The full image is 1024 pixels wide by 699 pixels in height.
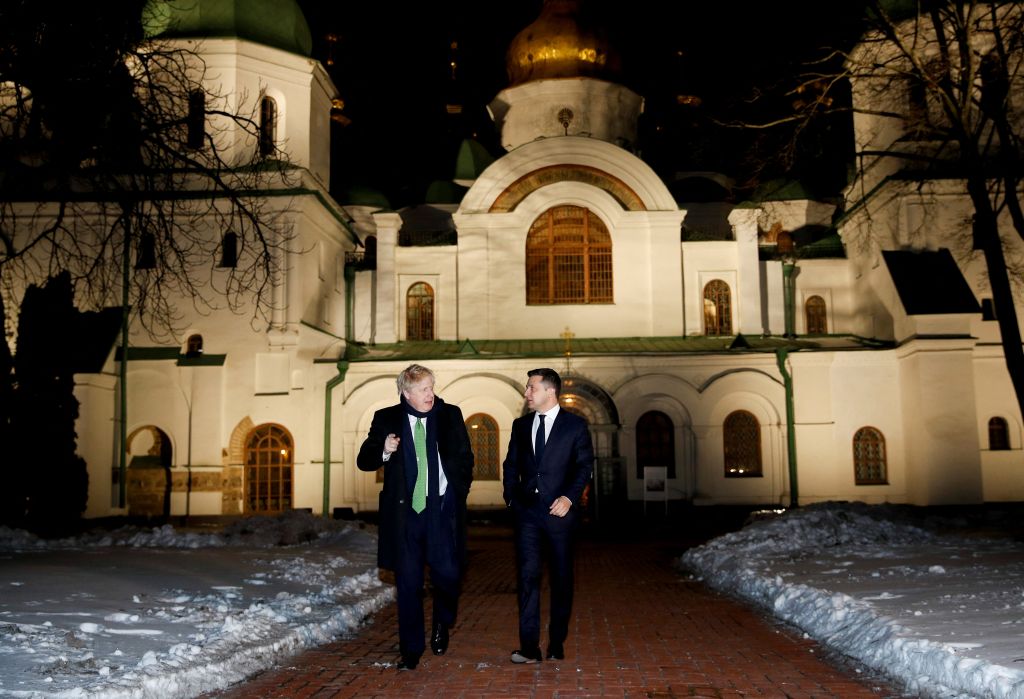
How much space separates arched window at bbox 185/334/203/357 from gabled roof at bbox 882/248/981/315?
58.2 ft

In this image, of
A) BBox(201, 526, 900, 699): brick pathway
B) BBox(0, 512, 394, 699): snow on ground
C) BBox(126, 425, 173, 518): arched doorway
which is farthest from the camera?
BBox(126, 425, 173, 518): arched doorway

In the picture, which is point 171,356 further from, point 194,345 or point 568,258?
point 568,258

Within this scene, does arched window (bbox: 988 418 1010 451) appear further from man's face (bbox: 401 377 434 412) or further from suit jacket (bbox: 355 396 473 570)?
man's face (bbox: 401 377 434 412)

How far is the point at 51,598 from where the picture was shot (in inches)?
334

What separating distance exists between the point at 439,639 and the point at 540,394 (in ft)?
6.54

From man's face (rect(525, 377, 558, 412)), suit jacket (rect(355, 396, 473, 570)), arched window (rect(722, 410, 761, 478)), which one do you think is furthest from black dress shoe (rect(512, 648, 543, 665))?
arched window (rect(722, 410, 761, 478))

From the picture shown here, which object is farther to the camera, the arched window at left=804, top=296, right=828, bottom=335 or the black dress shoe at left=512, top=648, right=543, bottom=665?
the arched window at left=804, top=296, right=828, bottom=335

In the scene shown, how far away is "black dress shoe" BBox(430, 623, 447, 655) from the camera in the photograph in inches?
300

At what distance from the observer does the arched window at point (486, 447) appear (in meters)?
26.5

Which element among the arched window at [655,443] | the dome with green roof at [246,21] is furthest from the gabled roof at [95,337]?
the arched window at [655,443]

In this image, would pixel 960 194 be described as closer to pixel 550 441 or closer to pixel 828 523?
pixel 828 523

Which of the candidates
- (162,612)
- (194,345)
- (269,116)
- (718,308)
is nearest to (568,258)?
(718,308)

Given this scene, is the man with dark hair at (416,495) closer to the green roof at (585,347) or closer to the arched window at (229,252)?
the green roof at (585,347)

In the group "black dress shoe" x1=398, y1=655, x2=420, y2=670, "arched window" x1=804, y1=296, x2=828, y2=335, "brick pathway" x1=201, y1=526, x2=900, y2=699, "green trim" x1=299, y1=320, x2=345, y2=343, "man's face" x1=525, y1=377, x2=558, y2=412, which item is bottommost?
"brick pathway" x1=201, y1=526, x2=900, y2=699
